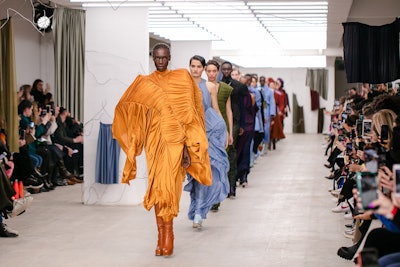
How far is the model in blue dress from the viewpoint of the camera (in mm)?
7910

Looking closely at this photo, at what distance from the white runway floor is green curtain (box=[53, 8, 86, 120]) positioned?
6.76ft

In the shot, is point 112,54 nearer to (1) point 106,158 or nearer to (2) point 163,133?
(1) point 106,158

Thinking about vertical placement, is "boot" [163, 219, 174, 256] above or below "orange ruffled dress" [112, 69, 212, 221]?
below

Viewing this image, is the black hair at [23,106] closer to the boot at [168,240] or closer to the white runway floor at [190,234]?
the white runway floor at [190,234]

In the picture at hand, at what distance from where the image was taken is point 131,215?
8.80 meters

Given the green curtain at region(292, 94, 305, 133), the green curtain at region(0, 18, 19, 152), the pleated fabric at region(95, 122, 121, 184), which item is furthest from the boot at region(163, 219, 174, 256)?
the green curtain at region(292, 94, 305, 133)

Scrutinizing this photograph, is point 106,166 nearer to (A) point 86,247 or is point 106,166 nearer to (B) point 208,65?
(B) point 208,65

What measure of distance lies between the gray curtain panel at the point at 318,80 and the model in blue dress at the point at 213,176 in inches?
797

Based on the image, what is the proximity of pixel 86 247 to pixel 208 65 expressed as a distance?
107 inches

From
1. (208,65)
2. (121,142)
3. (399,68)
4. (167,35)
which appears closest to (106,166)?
(208,65)

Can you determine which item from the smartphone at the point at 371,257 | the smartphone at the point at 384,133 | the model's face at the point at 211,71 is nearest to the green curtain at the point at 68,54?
the model's face at the point at 211,71

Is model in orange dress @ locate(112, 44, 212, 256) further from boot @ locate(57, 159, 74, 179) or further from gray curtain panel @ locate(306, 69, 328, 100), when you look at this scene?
gray curtain panel @ locate(306, 69, 328, 100)

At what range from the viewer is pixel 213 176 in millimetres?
8133

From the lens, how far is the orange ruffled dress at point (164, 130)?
6.60 metres
